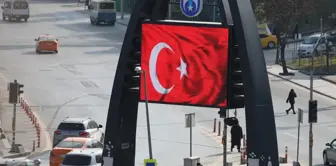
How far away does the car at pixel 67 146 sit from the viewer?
44156mm

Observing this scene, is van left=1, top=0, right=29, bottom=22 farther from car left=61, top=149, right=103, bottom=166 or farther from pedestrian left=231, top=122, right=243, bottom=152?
car left=61, top=149, right=103, bottom=166

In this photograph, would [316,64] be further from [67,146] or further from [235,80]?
[235,80]

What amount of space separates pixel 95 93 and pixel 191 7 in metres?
38.0

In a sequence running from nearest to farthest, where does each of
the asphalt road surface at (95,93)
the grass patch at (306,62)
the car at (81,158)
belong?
the car at (81,158) < the asphalt road surface at (95,93) < the grass patch at (306,62)

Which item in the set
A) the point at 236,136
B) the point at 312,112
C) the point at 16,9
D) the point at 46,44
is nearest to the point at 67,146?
the point at 236,136

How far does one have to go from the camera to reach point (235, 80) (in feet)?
95.9

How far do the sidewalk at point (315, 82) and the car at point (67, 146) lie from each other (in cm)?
2414

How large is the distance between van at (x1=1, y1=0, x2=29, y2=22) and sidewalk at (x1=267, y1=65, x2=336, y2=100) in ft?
149

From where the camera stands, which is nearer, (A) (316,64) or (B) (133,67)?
(B) (133,67)

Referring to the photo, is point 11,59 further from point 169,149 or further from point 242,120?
point 169,149

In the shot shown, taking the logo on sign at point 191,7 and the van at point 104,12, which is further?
the van at point 104,12

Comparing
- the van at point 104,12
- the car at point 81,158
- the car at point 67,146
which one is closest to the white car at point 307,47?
the van at point 104,12

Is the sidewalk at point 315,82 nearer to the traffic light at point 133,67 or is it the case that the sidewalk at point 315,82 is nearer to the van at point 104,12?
the van at point 104,12

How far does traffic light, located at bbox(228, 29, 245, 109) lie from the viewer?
29.1m
